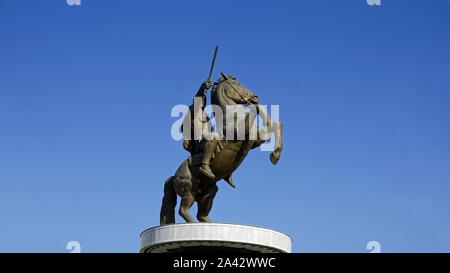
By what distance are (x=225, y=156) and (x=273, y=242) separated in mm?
3273

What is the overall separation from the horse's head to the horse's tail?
339 centimetres

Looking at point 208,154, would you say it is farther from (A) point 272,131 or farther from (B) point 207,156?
(A) point 272,131

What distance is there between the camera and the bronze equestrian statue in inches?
990

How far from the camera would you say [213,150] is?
25172mm

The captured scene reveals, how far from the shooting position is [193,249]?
24344mm

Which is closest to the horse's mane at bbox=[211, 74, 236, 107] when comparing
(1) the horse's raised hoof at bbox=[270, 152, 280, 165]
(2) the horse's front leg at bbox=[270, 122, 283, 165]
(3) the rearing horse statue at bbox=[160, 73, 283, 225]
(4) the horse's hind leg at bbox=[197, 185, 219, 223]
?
(3) the rearing horse statue at bbox=[160, 73, 283, 225]

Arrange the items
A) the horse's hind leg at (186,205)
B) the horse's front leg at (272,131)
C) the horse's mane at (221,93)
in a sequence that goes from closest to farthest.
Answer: the horse's hind leg at (186,205) < the horse's front leg at (272,131) < the horse's mane at (221,93)

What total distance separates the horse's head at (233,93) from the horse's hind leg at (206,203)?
312 centimetres

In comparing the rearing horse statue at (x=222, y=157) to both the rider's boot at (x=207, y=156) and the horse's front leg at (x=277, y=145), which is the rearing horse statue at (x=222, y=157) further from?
the rider's boot at (x=207, y=156)

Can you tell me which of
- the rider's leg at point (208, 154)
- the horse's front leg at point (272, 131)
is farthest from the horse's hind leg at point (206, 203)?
the horse's front leg at point (272, 131)

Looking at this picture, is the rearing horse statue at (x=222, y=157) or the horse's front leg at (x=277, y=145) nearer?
the rearing horse statue at (x=222, y=157)

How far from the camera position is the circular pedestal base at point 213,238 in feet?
78.3
